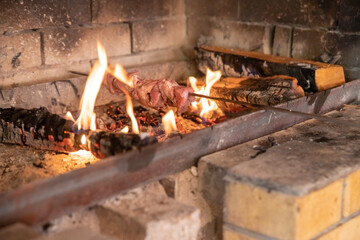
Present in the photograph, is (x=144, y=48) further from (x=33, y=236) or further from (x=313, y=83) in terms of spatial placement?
(x=33, y=236)

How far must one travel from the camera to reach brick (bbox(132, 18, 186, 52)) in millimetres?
5124

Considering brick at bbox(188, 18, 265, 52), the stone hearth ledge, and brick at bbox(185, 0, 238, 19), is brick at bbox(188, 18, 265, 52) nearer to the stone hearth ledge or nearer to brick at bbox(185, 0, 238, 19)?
brick at bbox(185, 0, 238, 19)

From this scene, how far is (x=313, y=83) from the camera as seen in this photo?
4.23 metres

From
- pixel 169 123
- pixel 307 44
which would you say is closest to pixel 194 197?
pixel 169 123

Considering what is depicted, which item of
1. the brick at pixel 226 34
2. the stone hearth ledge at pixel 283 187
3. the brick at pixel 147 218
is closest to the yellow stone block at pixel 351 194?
the stone hearth ledge at pixel 283 187

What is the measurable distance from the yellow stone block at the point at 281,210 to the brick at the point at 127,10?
2494 millimetres

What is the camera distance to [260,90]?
4.13 metres

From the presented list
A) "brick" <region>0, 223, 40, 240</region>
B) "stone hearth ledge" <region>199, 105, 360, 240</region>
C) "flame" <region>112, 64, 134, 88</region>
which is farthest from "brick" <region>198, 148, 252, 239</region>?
"flame" <region>112, 64, 134, 88</region>

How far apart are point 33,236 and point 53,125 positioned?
1.57 meters

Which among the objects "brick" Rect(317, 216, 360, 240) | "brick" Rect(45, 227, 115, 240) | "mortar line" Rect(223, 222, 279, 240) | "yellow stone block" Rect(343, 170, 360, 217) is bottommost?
"brick" Rect(317, 216, 360, 240)

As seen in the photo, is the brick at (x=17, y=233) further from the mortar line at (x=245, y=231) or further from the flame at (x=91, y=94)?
the flame at (x=91, y=94)

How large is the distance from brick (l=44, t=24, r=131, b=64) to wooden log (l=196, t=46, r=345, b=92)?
83cm

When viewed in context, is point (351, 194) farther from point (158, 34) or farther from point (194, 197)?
point (158, 34)

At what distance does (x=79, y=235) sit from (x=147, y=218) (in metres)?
0.38
